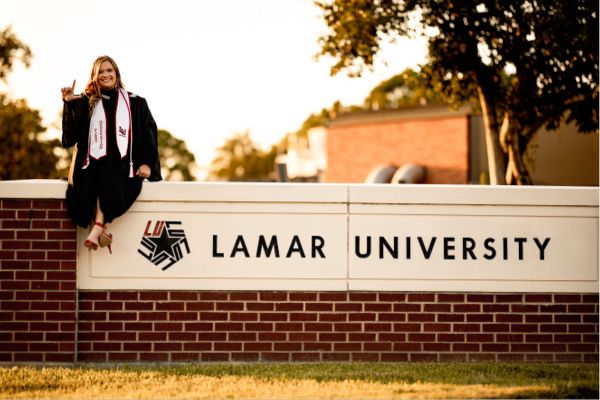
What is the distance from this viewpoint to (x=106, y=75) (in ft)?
23.5

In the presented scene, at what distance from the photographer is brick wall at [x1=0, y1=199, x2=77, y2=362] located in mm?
7141

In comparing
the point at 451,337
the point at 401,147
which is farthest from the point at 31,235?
the point at 401,147

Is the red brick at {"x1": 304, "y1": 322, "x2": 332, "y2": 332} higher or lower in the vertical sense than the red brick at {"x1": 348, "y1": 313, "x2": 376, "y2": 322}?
lower

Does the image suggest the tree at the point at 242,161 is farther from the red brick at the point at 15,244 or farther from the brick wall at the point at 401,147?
the red brick at the point at 15,244

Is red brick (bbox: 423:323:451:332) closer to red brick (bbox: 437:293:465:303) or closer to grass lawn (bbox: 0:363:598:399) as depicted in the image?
red brick (bbox: 437:293:465:303)

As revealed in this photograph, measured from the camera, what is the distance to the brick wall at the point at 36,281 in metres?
7.14

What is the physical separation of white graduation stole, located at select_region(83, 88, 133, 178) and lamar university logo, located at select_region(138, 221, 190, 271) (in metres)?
0.49

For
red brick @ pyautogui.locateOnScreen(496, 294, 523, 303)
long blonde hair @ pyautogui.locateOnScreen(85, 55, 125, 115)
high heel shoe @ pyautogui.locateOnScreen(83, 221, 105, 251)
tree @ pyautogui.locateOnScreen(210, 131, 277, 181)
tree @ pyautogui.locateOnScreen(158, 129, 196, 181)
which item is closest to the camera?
high heel shoe @ pyautogui.locateOnScreen(83, 221, 105, 251)

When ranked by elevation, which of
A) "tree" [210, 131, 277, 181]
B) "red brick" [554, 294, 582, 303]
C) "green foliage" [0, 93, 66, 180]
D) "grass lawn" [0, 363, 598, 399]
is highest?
"tree" [210, 131, 277, 181]

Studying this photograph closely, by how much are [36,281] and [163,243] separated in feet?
3.50

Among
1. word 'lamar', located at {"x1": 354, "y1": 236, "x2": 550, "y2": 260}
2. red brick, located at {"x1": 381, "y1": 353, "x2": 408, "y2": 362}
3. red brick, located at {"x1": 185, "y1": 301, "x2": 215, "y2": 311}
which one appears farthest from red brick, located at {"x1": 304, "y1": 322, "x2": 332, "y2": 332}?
red brick, located at {"x1": 185, "y1": 301, "x2": 215, "y2": 311}

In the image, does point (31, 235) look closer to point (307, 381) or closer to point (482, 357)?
point (307, 381)

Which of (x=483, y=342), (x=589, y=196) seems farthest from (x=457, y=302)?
(x=589, y=196)

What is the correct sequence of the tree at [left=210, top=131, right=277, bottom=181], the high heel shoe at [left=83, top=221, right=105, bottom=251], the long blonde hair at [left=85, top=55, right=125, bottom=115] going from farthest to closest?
1. the tree at [left=210, top=131, right=277, bottom=181]
2. the long blonde hair at [left=85, top=55, right=125, bottom=115]
3. the high heel shoe at [left=83, top=221, right=105, bottom=251]
